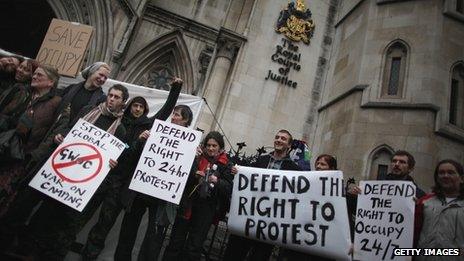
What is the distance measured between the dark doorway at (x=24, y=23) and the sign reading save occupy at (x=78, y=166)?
9.56 meters

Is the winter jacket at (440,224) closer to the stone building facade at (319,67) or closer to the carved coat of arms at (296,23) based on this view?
the stone building facade at (319,67)

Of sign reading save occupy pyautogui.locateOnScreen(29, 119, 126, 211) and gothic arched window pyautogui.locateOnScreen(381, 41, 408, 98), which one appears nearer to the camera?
sign reading save occupy pyautogui.locateOnScreen(29, 119, 126, 211)

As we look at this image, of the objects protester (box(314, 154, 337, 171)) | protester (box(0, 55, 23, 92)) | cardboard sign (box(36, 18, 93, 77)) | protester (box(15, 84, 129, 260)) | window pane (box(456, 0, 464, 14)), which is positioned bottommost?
protester (box(15, 84, 129, 260))

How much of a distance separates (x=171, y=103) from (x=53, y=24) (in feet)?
11.9

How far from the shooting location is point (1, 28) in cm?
1252

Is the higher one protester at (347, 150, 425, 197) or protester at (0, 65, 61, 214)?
protester at (347, 150, 425, 197)

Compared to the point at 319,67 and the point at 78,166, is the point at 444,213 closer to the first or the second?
the point at 78,166

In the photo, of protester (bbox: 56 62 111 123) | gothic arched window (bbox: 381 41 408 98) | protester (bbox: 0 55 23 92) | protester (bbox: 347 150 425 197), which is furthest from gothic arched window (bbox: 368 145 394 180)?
protester (bbox: 0 55 23 92)

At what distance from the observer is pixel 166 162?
11.1ft

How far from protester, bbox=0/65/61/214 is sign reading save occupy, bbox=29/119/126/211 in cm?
26

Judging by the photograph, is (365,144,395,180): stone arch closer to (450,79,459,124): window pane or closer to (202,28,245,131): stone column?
(450,79,459,124): window pane

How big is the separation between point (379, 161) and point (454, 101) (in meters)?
2.89

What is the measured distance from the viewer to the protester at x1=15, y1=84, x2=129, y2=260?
280 cm

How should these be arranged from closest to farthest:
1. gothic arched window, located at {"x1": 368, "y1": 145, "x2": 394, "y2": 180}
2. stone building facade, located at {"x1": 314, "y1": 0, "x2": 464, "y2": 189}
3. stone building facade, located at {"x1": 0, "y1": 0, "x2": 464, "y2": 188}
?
stone building facade, located at {"x1": 314, "y1": 0, "x2": 464, "y2": 189}, gothic arched window, located at {"x1": 368, "y1": 145, "x2": 394, "y2": 180}, stone building facade, located at {"x1": 0, "y1": 0, "x2": 464, "y2": 188}
